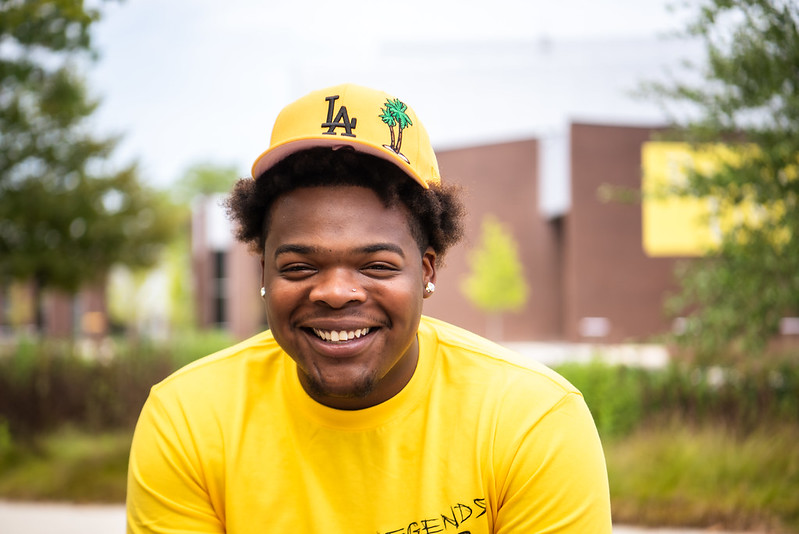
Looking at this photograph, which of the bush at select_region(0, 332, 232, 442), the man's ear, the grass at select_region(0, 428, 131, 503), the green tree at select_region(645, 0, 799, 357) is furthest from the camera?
the bush at select_region(0, 332, 232, 442)

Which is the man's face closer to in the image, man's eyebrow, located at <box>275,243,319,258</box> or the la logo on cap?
man's eyebrow, located at <box>275,243,319,258</box>

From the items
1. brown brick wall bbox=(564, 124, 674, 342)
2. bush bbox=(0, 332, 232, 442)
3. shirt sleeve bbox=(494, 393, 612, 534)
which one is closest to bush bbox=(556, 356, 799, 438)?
bush bbox=(0, 332, 232, 442)

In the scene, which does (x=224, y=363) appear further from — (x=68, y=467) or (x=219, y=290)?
(x=219, y=290)

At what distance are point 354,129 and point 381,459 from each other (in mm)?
876

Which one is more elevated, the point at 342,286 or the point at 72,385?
the point at 342,286

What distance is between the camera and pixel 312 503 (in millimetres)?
1968

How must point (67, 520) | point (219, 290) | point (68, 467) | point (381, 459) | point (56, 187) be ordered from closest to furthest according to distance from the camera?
point (381, 459) → point (67, 520) → point (68, 467) → point (56, 187) → point (219, 290)

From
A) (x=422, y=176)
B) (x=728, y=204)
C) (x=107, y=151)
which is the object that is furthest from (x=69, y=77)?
(x=422, y=176)

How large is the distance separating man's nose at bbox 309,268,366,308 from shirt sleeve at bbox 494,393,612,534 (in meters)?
0.58

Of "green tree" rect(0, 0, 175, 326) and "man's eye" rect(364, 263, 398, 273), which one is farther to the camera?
"green tree" rect(0, 0, 175, 326)

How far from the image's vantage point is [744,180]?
5.93 metres

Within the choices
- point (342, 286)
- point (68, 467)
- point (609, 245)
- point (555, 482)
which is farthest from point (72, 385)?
point (609, 245)

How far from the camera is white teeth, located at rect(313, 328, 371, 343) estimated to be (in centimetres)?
193

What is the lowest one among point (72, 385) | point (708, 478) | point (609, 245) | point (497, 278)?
point (708, 478)
